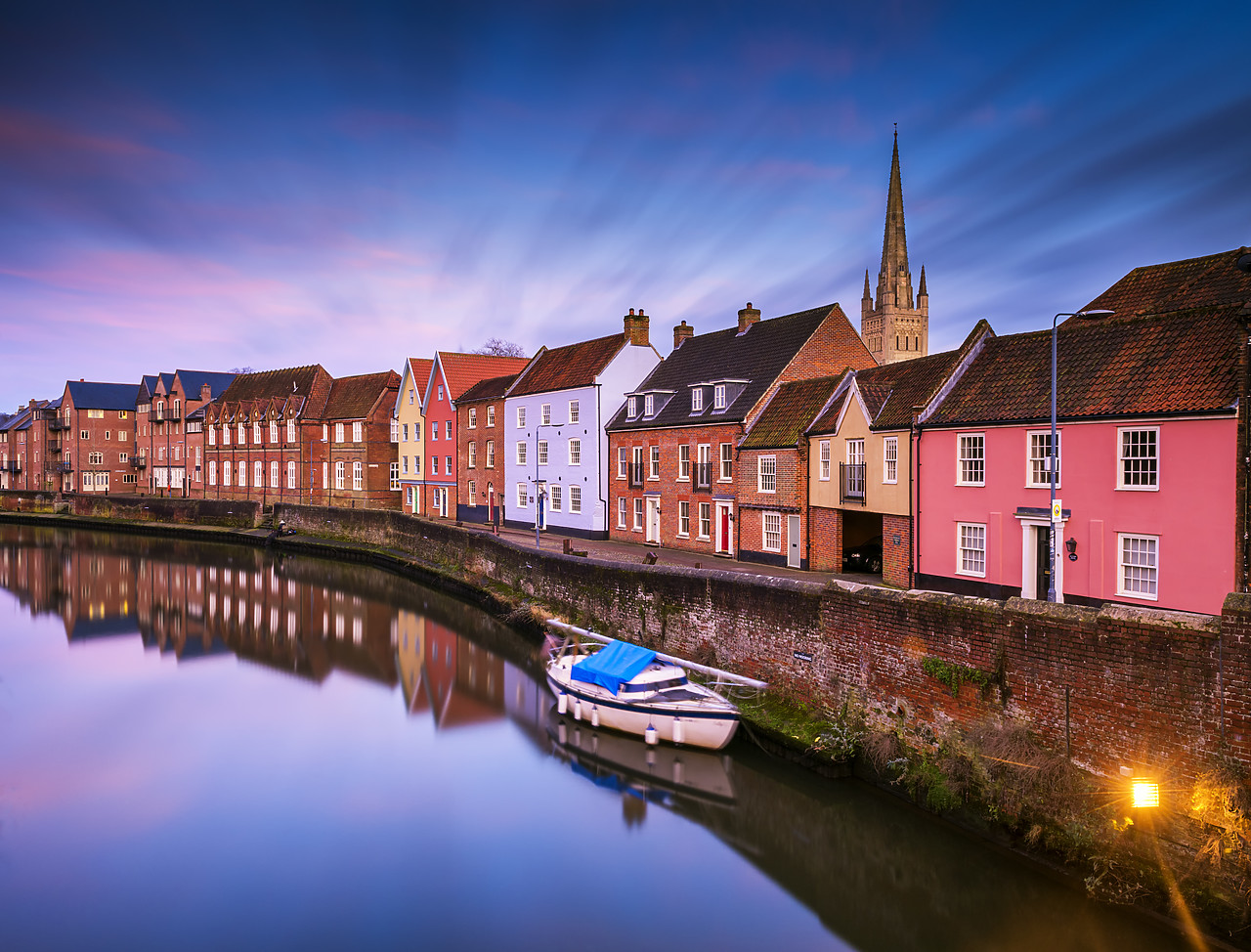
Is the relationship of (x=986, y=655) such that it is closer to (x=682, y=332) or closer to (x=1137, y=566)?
(x=1137, y=566)

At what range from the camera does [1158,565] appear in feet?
52.4

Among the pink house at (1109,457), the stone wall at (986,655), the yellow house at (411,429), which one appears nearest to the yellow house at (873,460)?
the pink house at (1109,457)

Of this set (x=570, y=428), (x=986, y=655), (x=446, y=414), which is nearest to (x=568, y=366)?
(x=570, y=428)

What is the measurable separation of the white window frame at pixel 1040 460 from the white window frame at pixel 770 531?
31.5 ft

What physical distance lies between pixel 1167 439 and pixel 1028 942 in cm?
1065

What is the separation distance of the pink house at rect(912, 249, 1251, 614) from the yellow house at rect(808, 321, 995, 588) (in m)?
0.53

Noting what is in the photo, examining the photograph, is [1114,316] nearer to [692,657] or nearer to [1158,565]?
[1158,565]

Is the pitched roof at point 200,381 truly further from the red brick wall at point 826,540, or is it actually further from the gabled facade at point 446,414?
the red brick wall at point 826,540

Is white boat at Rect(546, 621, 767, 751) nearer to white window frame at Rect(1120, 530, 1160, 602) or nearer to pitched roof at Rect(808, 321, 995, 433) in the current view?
white window frame at Rect(1120, 530, 1160, 602)

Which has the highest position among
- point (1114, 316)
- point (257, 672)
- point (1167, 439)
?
point (1114, 316)

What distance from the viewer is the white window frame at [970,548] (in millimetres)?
19922

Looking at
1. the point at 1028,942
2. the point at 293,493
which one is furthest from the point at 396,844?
the point at 293,493

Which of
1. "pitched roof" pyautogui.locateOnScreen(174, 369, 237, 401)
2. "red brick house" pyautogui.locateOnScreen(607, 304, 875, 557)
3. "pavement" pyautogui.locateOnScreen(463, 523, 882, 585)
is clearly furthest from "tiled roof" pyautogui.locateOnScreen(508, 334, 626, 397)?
"pitched roof" pyautogui.locateOnScreen(174, 369, 237, 401)

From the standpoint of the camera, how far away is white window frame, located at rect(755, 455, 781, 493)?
27.2m
